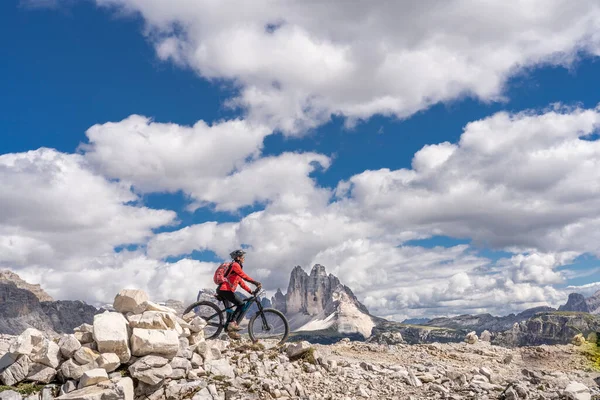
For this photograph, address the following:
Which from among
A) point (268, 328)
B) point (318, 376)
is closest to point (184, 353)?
point (318, 376)

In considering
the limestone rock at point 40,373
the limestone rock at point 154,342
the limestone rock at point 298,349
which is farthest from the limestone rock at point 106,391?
the limestone rock at point 298,349

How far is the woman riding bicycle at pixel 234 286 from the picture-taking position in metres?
21.2

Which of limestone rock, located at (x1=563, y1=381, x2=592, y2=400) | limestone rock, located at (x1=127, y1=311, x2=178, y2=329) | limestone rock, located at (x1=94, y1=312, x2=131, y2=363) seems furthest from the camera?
limestone rock, located at (x1=563, y1=381, x2=592, y2=400)

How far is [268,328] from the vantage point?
2222cm

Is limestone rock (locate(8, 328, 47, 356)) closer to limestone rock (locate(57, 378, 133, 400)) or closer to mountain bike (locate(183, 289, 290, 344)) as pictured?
limestone rock (locate(57, 378, 133, 400))

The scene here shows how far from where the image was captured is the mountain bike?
70.1 ft

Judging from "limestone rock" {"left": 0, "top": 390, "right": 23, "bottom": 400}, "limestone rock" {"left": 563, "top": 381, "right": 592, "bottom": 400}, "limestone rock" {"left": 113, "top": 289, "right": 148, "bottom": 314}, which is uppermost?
"limestone rock" {"left": 113, "top": 289, "right": 148, "bottom": 314}

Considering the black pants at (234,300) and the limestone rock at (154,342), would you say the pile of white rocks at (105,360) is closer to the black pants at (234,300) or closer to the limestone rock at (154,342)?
the limestone rock at (154,342)

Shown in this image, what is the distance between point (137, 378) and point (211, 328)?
683 cm

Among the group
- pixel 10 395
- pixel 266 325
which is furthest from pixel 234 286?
pixel 10 395

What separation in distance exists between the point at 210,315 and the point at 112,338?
6884 millimetres

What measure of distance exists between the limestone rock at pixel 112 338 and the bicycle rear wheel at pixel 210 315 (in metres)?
5.69

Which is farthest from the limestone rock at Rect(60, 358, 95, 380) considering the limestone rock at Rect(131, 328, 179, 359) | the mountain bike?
the mountain bike

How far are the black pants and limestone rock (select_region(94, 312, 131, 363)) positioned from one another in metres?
6.08
